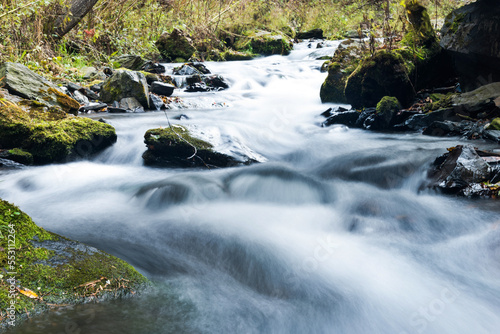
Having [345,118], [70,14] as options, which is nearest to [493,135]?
[345,118]

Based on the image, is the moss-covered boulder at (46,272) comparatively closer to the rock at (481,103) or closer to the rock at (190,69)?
the rock at (481,103)

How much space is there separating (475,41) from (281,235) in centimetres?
523

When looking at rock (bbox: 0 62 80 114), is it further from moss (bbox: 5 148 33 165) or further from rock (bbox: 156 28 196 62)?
rock (bbox: 156 28 196 62)

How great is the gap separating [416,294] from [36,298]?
2.41m

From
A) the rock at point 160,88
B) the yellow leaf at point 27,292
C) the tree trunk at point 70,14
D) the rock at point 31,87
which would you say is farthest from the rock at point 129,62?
the yellow leaf at point 27,292

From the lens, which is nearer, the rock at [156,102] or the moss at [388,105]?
the moss at [388,105]

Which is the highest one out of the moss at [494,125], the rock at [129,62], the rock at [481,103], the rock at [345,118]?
the rock at [129,62]

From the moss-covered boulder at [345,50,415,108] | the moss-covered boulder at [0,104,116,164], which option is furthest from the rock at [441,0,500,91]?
the moss-covered boulder at [0,104,116,164]

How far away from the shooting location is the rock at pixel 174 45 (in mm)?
13664

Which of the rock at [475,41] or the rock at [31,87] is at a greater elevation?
the rock at [475,41]

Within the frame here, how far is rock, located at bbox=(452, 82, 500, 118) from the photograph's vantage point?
5703 millimetres

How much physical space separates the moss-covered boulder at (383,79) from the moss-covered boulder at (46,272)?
238 inches

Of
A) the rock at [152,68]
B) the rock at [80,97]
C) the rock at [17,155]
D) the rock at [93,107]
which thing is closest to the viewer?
the rock at [17,155]

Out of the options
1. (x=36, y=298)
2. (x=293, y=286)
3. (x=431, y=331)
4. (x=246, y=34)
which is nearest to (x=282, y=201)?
(x=293, y=286)
